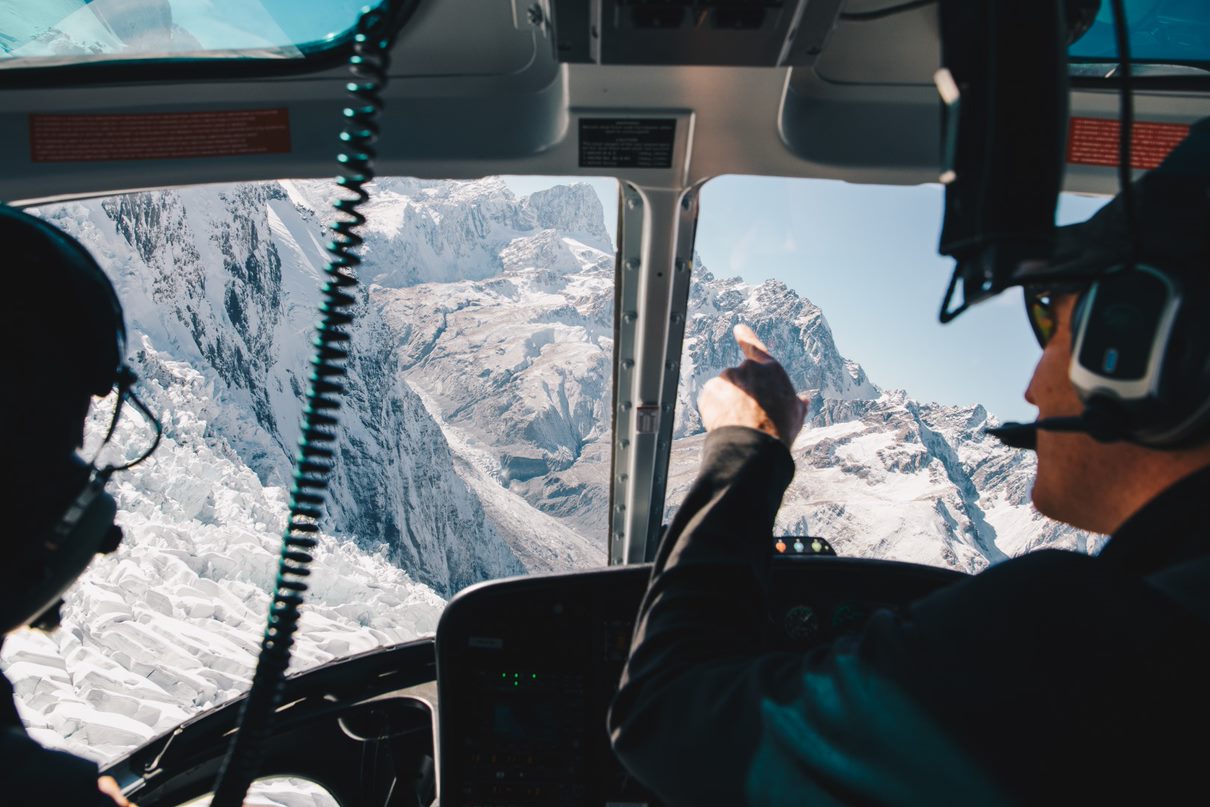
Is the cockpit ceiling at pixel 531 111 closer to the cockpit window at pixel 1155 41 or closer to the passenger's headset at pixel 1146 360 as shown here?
the cockpit window at pixel 1155 41

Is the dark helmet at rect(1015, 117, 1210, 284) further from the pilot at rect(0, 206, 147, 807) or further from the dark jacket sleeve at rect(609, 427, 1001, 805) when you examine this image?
the pilot at rect(0, 206, 147, 807)

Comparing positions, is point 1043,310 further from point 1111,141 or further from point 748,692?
point 1111,141

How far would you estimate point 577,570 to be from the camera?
6.07ft

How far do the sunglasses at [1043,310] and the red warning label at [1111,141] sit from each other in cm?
91

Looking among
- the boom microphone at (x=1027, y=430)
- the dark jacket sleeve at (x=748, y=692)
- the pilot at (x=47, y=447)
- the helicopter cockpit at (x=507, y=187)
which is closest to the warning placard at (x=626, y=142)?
the helicopter cockpit at (x=507, y=187)

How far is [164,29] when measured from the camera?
5.17ft

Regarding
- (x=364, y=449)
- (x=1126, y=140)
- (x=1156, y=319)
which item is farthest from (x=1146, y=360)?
(x=364, y=449)

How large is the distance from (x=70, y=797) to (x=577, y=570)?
1.24 metres

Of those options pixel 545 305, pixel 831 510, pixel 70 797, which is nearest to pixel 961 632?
pixel 70 797

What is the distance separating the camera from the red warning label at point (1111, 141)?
1.66m

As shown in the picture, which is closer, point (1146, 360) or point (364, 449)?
point (1146, 360)

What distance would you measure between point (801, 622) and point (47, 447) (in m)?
1.67

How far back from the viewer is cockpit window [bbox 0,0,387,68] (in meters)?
1.53

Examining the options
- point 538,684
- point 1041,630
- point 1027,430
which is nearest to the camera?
point 1041,630
